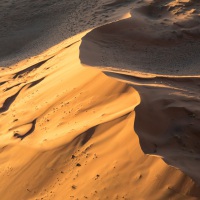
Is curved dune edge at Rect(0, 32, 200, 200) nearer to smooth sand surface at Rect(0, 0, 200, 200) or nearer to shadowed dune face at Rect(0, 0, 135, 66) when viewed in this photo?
smooth sand surface at Rect(0, 0, 200, 200)

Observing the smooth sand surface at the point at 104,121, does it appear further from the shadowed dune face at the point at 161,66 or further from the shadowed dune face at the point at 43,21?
the shadowed dune face at the point at 43,21

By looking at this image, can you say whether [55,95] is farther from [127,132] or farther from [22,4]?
[22,4]

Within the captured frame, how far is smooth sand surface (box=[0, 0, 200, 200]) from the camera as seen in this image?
278cm

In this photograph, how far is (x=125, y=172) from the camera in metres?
2.81

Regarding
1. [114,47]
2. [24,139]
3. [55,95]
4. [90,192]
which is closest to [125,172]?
[90,192]

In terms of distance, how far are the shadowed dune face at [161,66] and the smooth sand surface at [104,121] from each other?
0.05ft

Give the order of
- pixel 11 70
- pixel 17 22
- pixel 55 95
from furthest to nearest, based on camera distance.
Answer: pixel 17 22 < pixel 11 70 < pixel 55 95

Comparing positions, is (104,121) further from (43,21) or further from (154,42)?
(43,21)

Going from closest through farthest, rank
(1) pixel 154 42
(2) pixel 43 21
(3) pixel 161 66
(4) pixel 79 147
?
(4) pixel 79 147 → (3) pixel 161 66 → (1) pixel 154 42 → (2) pixel 43 21

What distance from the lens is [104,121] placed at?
3387mm

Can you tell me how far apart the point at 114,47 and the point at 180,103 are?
300 cm

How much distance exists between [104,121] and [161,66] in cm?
289

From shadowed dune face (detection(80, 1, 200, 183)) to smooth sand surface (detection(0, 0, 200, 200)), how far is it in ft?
0.05

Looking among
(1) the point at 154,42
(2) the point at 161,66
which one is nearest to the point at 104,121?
(2) the point at 161,66
